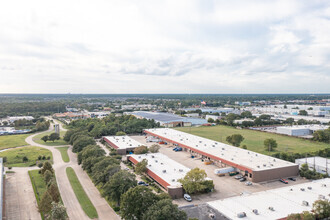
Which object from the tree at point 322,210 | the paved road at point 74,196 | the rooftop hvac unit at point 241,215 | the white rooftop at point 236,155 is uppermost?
the tree at point 322,210

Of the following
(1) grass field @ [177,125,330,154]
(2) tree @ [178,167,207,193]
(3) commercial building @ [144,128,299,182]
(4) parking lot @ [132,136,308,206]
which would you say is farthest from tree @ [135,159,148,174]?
(1) grass field @ [177,125,330,154]

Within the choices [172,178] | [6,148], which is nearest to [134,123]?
[6,148]

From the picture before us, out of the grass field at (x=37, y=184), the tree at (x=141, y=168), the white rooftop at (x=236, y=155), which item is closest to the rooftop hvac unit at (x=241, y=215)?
the white rooftop at (x=236, y=155)

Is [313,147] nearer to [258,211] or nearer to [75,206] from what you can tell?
[258,211]

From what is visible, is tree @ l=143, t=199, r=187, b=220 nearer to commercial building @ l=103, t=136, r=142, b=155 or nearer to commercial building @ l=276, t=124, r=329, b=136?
commercial building @ l=103, t=136, r=142, b=155

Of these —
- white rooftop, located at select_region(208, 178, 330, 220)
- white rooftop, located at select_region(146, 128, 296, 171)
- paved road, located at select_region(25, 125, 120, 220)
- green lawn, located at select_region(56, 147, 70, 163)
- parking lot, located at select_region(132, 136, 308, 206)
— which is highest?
white rooftop, located at select_region(146, 128, 296, 171)

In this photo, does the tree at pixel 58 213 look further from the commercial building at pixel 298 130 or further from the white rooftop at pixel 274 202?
the commercial building at pixel 298 130

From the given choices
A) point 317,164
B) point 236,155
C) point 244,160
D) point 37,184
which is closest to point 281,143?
point 317,164
